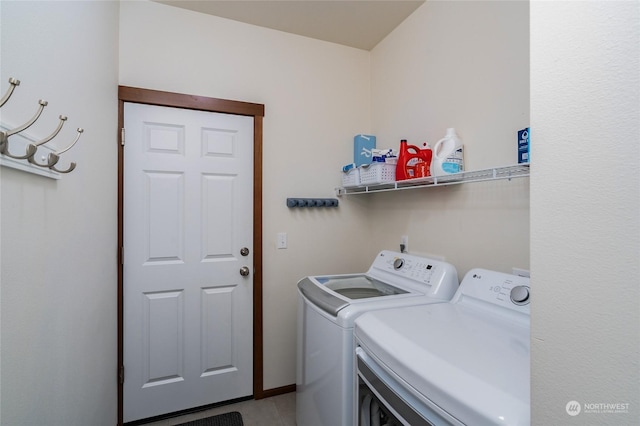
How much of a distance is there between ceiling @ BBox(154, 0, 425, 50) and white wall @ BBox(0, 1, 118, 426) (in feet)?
2.25

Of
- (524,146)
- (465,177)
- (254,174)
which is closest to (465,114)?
(465,177)

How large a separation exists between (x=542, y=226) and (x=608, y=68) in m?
0.24

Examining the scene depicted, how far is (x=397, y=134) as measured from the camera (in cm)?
215

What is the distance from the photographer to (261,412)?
1995 millimetres

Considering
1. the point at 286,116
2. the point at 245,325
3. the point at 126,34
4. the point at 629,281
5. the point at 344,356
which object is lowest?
the point at 245,325

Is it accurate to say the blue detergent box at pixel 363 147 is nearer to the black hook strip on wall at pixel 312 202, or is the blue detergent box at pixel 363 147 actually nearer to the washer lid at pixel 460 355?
the black hook strip on wall at pixel 312 202

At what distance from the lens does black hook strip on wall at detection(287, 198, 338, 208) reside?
2209 mm

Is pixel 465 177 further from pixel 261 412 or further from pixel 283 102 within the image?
pixel 261 412

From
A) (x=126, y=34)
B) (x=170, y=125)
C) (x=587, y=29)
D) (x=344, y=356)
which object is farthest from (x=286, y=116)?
(x=587, y=29)

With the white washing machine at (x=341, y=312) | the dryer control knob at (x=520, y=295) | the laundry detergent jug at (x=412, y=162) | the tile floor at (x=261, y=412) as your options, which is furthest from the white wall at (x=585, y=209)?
the tile floor at (x=261, y=412)

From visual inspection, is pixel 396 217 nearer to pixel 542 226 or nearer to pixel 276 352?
pixel 276 352

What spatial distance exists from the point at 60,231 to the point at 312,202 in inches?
58.6

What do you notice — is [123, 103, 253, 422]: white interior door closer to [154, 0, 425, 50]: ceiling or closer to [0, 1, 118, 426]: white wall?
[0, 1, 118, 426]: white wall

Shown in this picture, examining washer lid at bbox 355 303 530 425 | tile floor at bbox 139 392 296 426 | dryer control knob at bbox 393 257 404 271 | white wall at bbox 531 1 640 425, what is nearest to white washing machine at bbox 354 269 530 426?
washer lid at bbox 355 303 530 425
